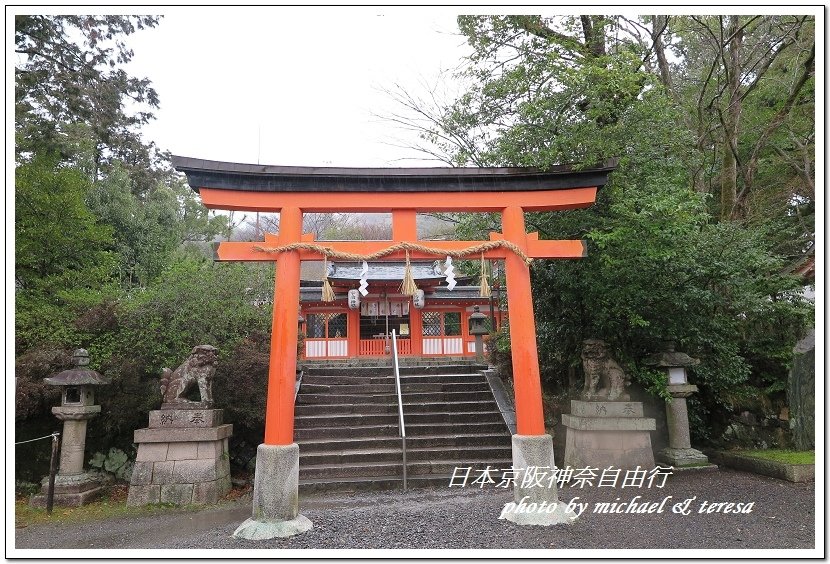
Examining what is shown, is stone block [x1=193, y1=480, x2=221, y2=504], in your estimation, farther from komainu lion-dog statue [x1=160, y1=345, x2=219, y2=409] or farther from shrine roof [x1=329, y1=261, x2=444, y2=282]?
shrine roof [x1=329, y1=261, x2=444, y2=282]

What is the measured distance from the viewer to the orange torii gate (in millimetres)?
4930

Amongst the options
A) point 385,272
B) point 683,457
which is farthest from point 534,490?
point 385,272

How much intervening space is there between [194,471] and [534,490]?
4467 millimetres

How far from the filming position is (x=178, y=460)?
667 centimetres

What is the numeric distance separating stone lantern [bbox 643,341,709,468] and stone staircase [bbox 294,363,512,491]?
2.35 metres

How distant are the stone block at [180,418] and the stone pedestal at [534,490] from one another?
411cm

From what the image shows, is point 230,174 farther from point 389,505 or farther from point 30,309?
point 30,309

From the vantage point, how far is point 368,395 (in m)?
9.23

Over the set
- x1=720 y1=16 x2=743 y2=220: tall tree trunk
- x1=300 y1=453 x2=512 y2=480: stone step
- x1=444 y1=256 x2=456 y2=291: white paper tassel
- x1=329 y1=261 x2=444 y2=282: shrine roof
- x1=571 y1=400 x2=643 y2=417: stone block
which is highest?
x1=720 y1=16 x2=743 y2=220: tall tree trunk

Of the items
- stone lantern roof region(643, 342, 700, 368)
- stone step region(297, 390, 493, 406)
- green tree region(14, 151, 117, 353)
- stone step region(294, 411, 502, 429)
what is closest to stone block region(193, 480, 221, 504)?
stone step region(294, 411, 502, 429)

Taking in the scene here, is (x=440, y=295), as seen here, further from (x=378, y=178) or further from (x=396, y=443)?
(x=378, y=178)

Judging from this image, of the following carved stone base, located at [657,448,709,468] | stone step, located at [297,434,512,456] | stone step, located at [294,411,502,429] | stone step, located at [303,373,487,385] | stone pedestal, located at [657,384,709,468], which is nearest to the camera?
carved stone base, located at [657,448,709,468]

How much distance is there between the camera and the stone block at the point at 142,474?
6.56m

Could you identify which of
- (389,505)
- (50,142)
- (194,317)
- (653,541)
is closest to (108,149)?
(50,142)
